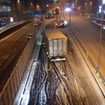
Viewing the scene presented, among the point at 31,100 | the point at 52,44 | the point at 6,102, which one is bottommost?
the point at 31,100

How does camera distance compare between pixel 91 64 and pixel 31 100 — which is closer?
pixel 31 100

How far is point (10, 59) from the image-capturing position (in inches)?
780

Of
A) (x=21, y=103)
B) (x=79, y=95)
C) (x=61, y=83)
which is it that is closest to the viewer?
(x=21, y=103)

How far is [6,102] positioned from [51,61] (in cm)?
1091

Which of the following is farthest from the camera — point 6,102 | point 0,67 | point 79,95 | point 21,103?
point 0,67

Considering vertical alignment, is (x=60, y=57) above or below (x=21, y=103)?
above

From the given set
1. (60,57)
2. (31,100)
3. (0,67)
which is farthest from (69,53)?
(31,100)

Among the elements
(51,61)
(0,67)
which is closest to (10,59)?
(0,67)

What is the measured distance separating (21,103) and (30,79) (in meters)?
3.82

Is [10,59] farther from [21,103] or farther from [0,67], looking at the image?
[21,103]

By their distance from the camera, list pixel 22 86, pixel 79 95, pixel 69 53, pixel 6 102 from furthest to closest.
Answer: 1. pixel 69 53
2. pixel 22 86
3. pixel 79 95
4. pixel 6 102

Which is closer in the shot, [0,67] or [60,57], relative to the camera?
[0,67]

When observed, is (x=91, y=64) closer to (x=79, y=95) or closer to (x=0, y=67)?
(x=79, y=95)

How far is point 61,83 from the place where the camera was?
13680 millimetres
